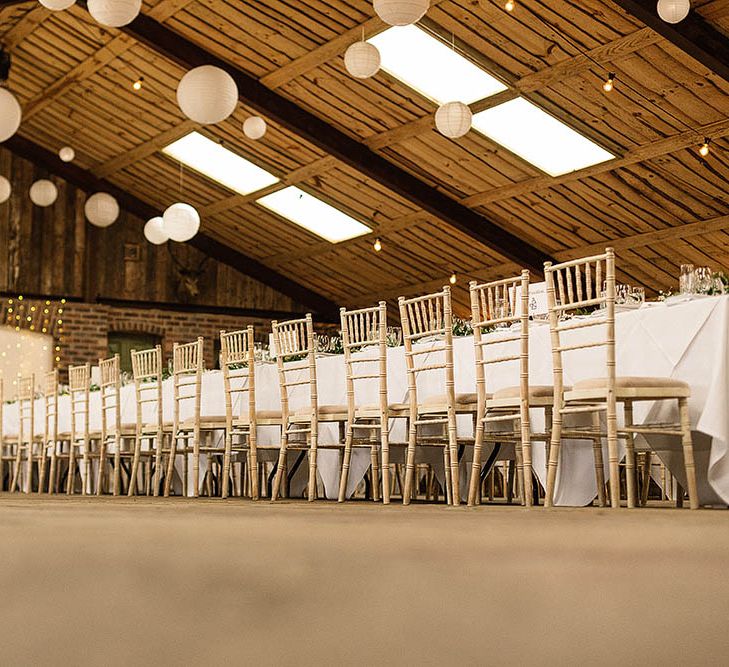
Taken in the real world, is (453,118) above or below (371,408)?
above

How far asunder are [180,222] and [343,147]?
2333 mm

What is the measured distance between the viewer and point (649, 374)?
4.40m

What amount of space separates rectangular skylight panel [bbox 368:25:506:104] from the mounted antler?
5.78 meters

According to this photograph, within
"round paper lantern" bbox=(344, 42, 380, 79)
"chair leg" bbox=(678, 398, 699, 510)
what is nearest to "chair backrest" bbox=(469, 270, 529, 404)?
"chair leg" bbox=(678, 398, 699, 510)

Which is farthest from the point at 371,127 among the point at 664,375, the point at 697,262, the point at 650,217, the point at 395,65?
the point at 664,375

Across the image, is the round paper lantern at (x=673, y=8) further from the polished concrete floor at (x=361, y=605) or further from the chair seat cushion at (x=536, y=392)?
the polished concrete floor at (x=361, y=605)

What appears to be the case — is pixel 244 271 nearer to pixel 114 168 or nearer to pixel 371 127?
pixel 114 168

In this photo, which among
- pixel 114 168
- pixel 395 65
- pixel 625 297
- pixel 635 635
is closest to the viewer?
pixel 635 635

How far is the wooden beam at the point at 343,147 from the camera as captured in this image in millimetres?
9719

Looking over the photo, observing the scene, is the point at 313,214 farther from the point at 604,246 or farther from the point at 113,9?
the point at 113,9

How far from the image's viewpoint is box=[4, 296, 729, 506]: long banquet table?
4082 millimetres

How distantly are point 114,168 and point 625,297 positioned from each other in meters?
9.52

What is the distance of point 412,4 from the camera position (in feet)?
16.9

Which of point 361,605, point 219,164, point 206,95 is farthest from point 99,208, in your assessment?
point 361,605
